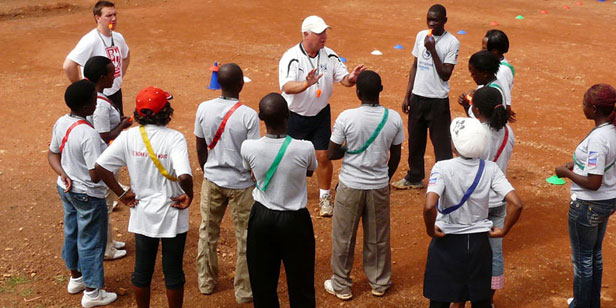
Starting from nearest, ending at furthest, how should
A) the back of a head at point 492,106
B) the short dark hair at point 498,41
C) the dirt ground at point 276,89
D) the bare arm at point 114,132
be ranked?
the back of a head at point 492,106
the bare arm at point 114,132
the dirt ground at point 276,89
the short dark hair at point 498,41

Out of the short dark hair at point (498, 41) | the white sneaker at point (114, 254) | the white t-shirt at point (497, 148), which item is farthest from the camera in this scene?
the white sneaker at point (114, 254)

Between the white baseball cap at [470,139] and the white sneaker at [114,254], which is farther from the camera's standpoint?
the white sneaker at [114,254]

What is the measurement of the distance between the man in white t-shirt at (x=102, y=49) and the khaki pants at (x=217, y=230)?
233 centimetres

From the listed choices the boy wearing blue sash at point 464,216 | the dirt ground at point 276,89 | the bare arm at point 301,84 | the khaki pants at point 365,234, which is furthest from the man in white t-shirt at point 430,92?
the boy wearing blue sash at point 464,216

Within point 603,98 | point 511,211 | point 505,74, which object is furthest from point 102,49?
point 603,98

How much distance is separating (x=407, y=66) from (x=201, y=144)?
313 inches

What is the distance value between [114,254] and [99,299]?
81 centimetres

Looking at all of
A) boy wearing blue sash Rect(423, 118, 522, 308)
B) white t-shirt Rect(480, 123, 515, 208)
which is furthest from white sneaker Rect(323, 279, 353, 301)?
white t-shirt Rect(480, 123, 515, 208)

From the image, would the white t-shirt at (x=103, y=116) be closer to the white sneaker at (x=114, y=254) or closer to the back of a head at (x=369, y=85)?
the white sneaker at (x=114, y=254)

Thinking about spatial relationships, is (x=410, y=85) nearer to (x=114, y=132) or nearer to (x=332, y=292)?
(x=332, y=292)

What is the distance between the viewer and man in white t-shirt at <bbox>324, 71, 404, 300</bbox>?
5.43m

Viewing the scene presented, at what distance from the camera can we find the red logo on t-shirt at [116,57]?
736 cm

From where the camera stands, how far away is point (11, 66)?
12797mm

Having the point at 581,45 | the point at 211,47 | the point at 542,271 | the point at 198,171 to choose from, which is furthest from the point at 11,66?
the point at 581,45
